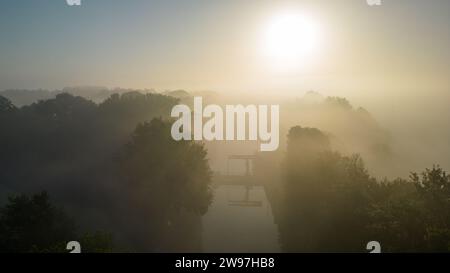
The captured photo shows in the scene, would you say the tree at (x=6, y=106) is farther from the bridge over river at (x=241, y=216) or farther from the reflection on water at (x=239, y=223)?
the reflection on water at (x=239, y=223)

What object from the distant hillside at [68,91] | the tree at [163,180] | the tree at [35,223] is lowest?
the tree at [35,223]

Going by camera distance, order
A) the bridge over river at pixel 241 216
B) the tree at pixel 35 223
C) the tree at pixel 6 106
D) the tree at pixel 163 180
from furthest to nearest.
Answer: the tree at pixel 163 180 < the tree at pixel 6 106 < the tree at pixel 35 223 < the bridge over river at pixel 241 216

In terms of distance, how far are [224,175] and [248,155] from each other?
14.3 feet

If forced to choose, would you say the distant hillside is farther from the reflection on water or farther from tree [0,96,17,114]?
the reflection on water

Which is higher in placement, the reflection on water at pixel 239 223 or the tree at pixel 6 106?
the tree at pixel 6 106

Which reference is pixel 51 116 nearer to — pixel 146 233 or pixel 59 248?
pixel 146 233

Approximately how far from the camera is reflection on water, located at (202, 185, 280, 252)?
13095 millimetres

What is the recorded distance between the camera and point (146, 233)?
19.6 metres

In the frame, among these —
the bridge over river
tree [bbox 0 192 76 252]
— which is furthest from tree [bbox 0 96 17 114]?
the bridge over river

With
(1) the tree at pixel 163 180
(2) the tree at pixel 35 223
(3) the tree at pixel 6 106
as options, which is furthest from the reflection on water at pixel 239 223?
(3) the tree at pixel 6 106

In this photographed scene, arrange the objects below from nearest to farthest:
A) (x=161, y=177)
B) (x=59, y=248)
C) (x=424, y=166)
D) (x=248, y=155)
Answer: (x=59, y=248)
(x=424, y=166)
(x=248, y=155)
(x=161, y=177)

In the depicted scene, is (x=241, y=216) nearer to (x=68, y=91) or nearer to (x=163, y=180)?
(x=163, y=180)

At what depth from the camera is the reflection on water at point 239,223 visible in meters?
13.1
